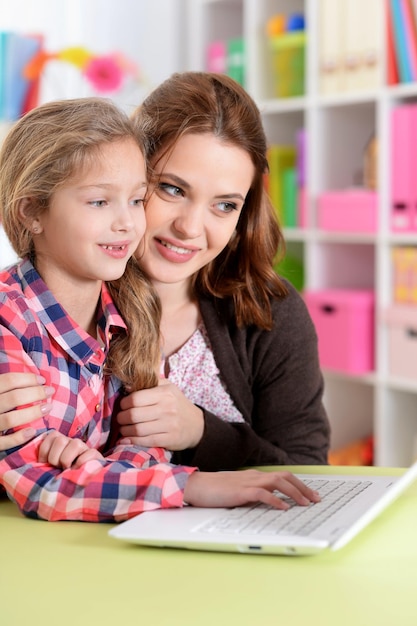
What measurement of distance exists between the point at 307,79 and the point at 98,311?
6.64 ft

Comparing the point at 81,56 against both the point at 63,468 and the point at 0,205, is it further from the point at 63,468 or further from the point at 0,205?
the point at 63,468

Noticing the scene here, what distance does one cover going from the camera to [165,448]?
1.29 meters

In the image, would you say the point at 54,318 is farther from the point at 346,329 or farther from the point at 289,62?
the point at 289,62

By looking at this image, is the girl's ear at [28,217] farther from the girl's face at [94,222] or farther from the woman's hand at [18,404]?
the woman's hand at [18,404]

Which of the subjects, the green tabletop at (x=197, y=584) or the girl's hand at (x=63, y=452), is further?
the girl's hand at (x=63, y=452)

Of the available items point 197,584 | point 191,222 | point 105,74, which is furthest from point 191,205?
point 105,74

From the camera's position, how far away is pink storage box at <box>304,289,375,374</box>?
2926 mm

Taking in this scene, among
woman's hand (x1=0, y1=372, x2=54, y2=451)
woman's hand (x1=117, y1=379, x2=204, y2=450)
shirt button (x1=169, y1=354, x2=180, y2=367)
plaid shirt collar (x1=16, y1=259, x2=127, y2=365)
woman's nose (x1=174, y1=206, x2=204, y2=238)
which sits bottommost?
woman's hand (x1=117, y1=379, x2=204, y2=450)

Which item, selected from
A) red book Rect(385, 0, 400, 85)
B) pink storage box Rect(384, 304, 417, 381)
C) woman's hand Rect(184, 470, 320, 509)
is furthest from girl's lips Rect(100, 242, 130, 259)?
red book Rect(385, 0, 400, 85)

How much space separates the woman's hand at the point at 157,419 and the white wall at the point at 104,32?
1874mm

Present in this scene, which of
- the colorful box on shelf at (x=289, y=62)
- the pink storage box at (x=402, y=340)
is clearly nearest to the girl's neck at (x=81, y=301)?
the pink storage box at (x=402, y=340)

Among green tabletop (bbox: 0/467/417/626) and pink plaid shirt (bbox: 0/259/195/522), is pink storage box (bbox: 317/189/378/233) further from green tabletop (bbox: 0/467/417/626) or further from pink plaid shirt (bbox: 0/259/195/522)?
green tabletop (bbox: 0/467/417/626)

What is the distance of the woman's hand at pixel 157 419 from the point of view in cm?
122

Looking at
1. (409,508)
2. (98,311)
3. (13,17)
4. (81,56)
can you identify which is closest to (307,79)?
(81,56)
